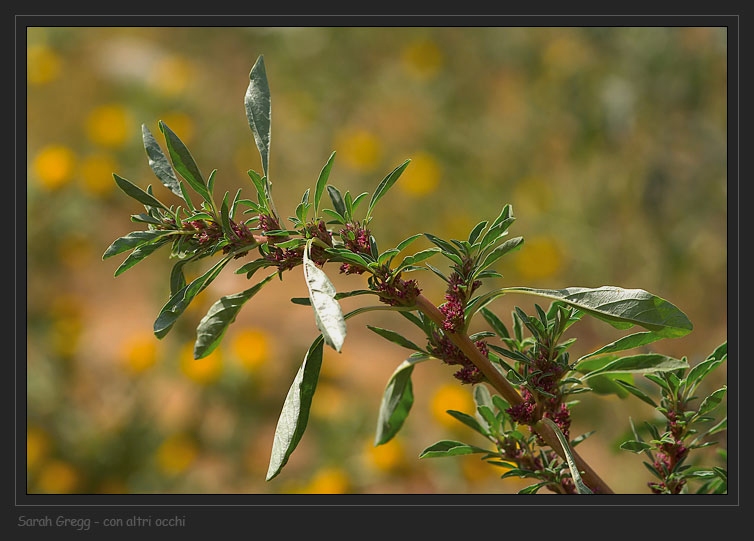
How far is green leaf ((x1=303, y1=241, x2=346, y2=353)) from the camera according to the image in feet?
1.75

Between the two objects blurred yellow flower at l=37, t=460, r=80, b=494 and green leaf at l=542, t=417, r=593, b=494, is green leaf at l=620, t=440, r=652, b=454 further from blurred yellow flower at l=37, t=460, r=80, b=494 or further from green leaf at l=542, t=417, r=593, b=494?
blurred yellow flower at l=37, t=460, r=80, b=494

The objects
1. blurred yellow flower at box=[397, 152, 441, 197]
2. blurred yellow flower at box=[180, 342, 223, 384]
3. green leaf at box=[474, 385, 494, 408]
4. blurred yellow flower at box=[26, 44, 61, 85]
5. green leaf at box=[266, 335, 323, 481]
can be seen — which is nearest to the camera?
green leaf at box=[266, 335, 323, 481]

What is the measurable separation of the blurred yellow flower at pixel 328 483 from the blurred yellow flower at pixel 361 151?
1405 millimetres

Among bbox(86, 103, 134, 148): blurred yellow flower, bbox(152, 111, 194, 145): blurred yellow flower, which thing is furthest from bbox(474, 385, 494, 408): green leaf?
bbox(86, 103, 134, 148): blurred yellow flower

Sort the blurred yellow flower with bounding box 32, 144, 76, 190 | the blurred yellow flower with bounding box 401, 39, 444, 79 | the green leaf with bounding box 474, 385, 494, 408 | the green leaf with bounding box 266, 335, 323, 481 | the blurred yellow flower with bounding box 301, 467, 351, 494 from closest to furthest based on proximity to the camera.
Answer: the green leaf with bounding box 266, 335, 323, 481
the green leaf with bounding box 474, 385, 494, 408
the blurred yellow flower with bounding box 301, 467, 351, 494
the blurred yellow flower with bounding box 32, 144, 76, 190
the blurred yellow flower with bounding box 401, 39, 444, 79

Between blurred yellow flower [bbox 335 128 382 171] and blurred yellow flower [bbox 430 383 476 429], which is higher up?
blurred yellow flower [bbox 335 128 382 171]

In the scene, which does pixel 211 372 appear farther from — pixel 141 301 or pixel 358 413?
pixel 141 301

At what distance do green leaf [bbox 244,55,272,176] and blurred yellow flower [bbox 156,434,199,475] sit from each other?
1.85 meters

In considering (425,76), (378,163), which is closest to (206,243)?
(378,163)

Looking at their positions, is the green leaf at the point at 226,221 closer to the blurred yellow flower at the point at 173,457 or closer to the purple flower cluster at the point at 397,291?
the purple flower cluster at the point at 397,291

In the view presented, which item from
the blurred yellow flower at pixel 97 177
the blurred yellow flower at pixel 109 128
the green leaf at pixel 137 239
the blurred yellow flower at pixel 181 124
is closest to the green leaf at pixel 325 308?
the green leaf at pixel 137 239

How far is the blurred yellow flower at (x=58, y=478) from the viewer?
2.27m

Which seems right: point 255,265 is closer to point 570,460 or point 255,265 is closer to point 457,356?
point 457,356

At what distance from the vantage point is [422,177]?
10.2 feet
